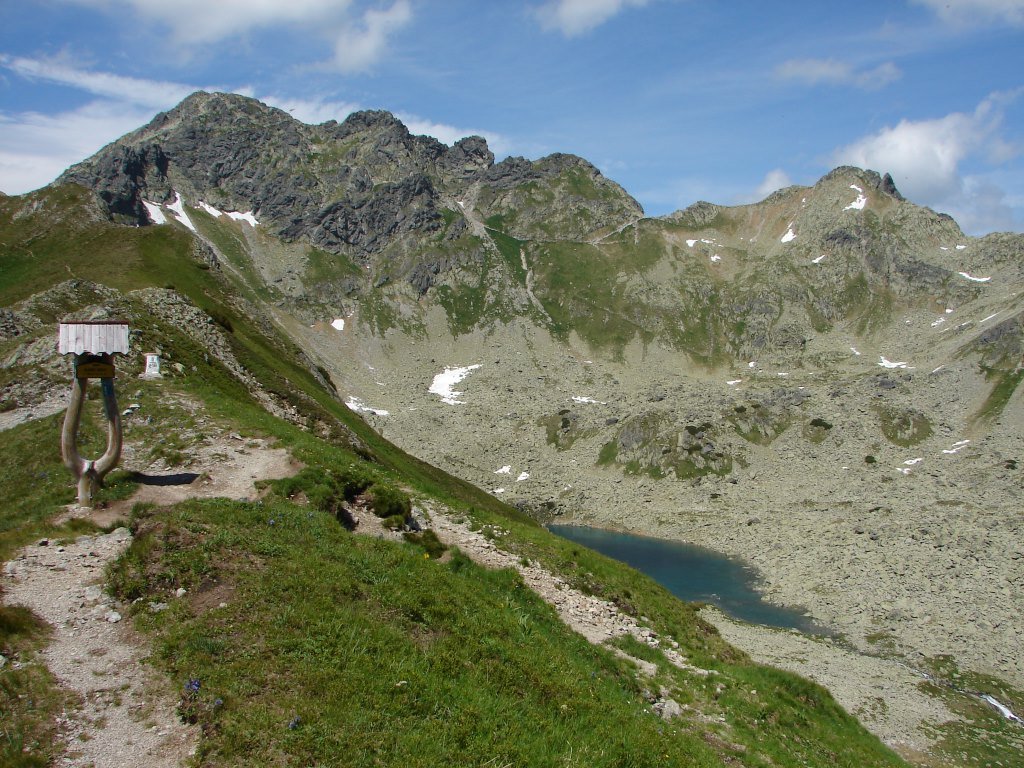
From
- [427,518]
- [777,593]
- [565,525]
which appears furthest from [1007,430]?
[427,518]

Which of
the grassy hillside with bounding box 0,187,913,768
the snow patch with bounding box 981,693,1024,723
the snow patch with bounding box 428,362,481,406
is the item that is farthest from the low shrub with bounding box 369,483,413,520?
the snow patch with bounding box 428,362,481,406

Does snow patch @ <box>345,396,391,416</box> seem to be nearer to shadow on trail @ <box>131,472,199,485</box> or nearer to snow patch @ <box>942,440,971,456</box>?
snow patch @ <box>942,440,971,456</box>

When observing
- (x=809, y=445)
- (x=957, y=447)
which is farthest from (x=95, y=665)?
(x=957, y=447)

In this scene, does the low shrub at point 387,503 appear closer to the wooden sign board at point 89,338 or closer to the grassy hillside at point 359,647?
the grassy hillside at point 359,647

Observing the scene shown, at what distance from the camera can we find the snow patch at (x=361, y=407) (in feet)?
527

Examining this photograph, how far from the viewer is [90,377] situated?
17.7 m

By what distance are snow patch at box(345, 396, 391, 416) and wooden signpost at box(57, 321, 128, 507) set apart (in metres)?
144

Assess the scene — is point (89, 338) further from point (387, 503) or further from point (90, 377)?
point (387, 503)

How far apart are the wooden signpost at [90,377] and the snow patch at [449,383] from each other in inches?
5977

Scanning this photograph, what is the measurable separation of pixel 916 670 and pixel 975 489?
59.9 metres

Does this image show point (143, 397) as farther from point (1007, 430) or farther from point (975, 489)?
point (1007, 430)

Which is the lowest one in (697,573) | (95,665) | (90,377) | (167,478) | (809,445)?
(697,573)

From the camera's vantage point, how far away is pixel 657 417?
451 feet

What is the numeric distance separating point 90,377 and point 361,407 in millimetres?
148434
